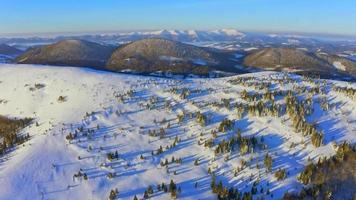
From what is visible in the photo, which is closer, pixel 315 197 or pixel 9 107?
pixel 315 197

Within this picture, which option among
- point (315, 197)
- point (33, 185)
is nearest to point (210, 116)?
point (315, 197)

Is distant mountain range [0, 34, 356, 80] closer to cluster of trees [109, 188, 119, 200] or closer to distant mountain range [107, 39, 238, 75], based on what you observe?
distant mountain range [107, 39, 238, 75]

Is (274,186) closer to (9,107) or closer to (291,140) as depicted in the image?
(291,140)

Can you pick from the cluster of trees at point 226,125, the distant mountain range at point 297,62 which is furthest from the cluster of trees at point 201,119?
the distant mountain range at point 297,62

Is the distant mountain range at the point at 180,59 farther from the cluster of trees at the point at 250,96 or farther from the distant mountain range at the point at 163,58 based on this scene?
the cluster of trees at the point at 250,96

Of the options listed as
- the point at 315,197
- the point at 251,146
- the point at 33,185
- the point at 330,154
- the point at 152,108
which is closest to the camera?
the point at 315,197

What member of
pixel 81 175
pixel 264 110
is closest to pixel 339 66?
pixel 264 110
